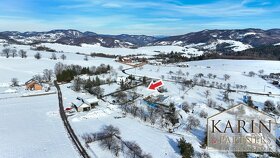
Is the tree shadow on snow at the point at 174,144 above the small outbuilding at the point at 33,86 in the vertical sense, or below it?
below

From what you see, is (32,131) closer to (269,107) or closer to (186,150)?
(186,150)

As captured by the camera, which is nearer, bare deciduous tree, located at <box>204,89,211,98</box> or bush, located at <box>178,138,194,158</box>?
bush, located at <box>178,138,194,158</box>

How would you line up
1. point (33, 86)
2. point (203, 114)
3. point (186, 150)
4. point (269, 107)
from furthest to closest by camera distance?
point (33, 86) → point (269, 107) → point (203, 114) → point (186, 150)

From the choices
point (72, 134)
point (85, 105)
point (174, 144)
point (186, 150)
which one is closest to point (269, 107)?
point (174, 144)

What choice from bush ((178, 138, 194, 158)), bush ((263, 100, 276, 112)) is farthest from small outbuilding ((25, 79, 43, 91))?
bush ((263, 100, 276, 112))

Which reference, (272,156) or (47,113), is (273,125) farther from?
(47,113)

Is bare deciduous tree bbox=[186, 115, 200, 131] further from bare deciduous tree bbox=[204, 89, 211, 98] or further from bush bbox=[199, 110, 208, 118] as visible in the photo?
bare deciduous tree bbox=[204, 89, 211, 98]

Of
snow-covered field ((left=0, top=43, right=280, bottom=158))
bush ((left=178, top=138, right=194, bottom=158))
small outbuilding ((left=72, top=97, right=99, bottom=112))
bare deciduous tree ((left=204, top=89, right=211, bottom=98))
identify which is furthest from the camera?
bare deciduous tree ((left=204, top=89, right=211, bottom=98))

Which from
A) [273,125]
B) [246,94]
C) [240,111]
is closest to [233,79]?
[246,94]

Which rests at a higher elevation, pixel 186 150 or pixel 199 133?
pixel 186 150

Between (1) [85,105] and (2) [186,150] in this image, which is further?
(1) [85,105]

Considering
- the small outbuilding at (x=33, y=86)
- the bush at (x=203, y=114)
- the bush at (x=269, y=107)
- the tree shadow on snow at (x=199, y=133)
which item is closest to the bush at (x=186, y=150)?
the tree shadow on snow at (x=199, y=133)

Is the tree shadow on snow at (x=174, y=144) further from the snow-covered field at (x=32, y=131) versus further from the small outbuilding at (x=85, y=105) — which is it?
the small outbuilding at (x=85, y=105)
